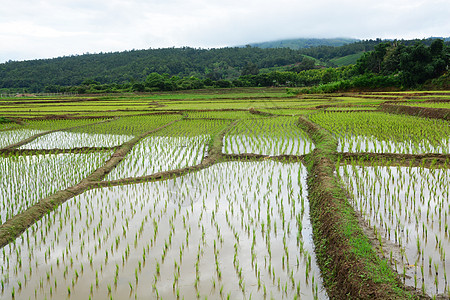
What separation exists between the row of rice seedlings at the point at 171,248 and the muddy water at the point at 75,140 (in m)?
4.32

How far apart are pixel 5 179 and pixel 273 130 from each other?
24.6ft

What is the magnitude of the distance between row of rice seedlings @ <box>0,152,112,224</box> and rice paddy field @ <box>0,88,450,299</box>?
4 cm

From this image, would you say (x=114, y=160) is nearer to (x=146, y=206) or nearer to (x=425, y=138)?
(x=146, y=206)

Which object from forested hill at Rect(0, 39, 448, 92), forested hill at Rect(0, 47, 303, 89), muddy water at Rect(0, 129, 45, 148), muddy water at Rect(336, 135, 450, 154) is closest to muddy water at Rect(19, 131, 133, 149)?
muddy water at Rect(0, 129, 45, 148)

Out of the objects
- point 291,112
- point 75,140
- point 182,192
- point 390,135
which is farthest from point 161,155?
point 291,112

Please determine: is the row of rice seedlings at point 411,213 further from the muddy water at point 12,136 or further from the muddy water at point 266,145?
the muddy water at point 12,136

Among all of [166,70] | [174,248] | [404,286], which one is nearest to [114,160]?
[174,248]

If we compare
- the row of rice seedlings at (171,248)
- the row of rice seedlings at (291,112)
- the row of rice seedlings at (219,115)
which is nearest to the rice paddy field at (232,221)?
the row of rice seedlings at (171,248)

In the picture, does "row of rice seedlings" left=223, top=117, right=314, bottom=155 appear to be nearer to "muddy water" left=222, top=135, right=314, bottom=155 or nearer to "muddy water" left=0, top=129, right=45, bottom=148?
"muddy water" left=222, top=135, right=314, bottom=155

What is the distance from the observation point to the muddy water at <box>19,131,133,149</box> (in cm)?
947

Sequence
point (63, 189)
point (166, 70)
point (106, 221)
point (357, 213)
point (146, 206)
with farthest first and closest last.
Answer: point (166, 70) < point (63, 189) < point (146, 206) < point (106, 221) < point (357, 213)

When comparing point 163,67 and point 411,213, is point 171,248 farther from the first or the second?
point 163,67

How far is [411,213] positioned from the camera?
13.1 feet

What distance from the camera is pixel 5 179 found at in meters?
6.41
